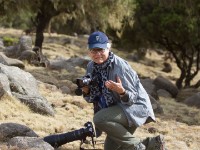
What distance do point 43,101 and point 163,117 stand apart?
13.8ft

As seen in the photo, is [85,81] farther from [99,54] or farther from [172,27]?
[172,27]

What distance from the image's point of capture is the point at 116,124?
18.6 feet

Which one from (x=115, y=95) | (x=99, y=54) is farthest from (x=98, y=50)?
(x=115, y=95)

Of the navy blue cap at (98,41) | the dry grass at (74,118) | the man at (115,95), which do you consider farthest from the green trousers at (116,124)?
the dry grass at (74,118)

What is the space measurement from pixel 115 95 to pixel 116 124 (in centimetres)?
38

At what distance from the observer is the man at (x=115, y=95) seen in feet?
18.1

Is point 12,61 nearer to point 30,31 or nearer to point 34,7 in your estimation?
A: point 34,7

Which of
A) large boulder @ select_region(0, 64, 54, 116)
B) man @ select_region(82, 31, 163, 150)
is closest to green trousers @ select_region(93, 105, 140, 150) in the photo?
man @ select_region(82, 31, 163, 150)

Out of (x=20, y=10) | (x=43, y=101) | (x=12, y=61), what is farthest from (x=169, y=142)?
(x=20, y=10)

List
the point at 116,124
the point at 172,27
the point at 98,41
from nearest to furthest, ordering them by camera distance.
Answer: the point at 98,41
the point at 116,124
the point at 172,27

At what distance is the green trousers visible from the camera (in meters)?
5.65

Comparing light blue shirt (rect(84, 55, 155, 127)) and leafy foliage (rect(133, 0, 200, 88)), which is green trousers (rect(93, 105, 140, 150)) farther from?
leafy foliage (rect(133, 0, 200, 88))

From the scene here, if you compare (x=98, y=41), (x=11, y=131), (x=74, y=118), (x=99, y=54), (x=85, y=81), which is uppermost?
(x=98, y=41)

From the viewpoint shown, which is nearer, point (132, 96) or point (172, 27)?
point (132, 96)
